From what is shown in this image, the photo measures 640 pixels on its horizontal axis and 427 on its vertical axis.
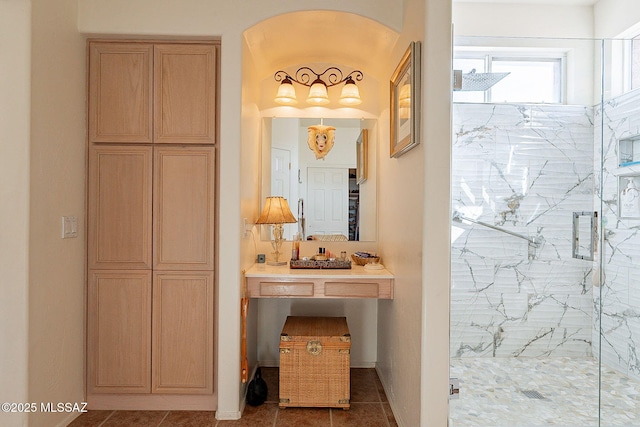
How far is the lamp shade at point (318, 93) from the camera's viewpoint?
3.06 metres

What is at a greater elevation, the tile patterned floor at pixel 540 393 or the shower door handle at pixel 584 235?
the shower door handle at pixel 584 235

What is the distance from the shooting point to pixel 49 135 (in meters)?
2.11

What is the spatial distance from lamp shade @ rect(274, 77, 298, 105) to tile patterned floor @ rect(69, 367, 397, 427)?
215cm

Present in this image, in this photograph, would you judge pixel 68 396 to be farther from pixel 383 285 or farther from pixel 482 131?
pixel 482 131

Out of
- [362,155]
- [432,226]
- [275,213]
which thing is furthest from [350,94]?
[432,226]

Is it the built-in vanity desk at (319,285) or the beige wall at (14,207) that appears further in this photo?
the built-in vanity desk at (319,285)

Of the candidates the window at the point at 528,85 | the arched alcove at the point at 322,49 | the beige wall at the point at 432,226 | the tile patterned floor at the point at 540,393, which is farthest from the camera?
the window at the point at 528,85

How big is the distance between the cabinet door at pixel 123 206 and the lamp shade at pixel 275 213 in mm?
780

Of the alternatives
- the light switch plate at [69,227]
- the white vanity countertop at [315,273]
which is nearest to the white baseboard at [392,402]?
the white vanity countertop at [315,273]

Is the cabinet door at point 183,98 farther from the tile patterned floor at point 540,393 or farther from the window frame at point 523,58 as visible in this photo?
the tile patterned floor at point 540,393

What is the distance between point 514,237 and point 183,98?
8.38 feet

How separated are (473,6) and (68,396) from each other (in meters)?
3.99

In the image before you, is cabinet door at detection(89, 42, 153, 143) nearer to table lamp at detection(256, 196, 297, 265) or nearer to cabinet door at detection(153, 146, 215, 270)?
cabinet door at detection(153, 146, 215, 270)

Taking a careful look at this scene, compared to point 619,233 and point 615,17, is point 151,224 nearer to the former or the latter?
point 619,233
